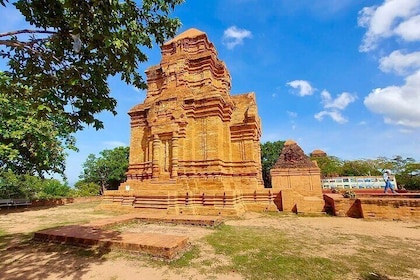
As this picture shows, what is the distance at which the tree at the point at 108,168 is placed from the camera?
34.5 meters

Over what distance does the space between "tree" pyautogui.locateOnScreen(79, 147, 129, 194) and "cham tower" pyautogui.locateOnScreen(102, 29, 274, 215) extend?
20.3 meters

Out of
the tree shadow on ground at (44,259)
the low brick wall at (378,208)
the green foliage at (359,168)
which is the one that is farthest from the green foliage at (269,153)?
the tree shadow on ground at (44,259)

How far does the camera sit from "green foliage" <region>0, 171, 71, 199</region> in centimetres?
2079

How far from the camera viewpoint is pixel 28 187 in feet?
84.4

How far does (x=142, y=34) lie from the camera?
14.1 ft

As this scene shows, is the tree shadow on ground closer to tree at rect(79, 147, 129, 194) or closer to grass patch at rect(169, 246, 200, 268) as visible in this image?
grass patch at rect(169, 246, 200, 268)

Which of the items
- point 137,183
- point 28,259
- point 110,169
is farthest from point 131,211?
point 110,169

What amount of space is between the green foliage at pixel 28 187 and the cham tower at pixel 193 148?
9.64 m

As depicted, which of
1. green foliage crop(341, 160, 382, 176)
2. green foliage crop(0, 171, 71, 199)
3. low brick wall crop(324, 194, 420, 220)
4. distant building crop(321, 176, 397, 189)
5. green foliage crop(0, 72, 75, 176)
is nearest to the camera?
low brick wall crop(324, 194, 420, 220)

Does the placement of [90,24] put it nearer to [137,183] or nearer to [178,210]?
[178,210]

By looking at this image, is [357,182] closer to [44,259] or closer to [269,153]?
[269,153]

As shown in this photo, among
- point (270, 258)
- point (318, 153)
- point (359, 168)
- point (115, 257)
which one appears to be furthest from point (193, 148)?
point (318, 153)

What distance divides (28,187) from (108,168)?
10621mm

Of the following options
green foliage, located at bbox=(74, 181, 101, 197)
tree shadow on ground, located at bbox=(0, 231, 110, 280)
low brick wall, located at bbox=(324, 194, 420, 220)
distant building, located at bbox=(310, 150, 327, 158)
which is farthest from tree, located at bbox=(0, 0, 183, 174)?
distant building, located at bbox=(310, 150, 327, 158)
